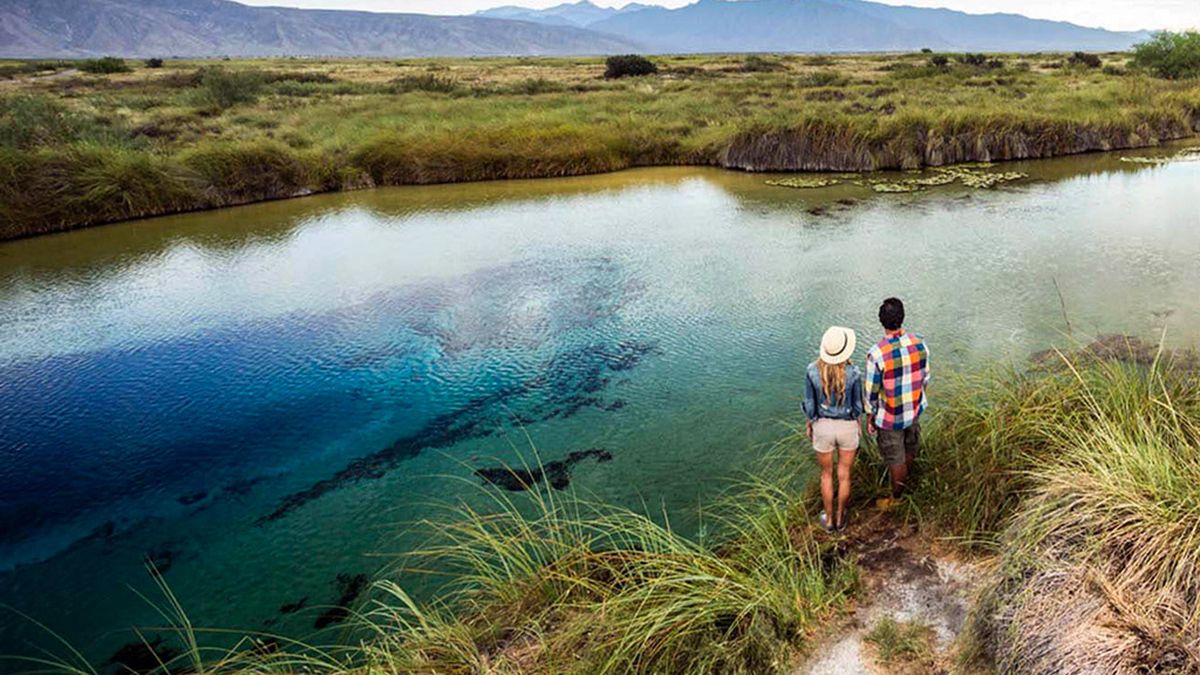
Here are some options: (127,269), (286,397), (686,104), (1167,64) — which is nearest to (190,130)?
(127,269)

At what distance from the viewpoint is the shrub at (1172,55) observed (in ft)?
98.8

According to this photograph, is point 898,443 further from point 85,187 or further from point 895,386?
point 85,187

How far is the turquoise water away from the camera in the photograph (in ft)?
16.1

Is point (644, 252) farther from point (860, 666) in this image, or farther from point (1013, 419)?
point (860, 666)

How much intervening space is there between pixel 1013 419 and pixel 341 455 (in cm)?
532

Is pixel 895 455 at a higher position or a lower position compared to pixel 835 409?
lower

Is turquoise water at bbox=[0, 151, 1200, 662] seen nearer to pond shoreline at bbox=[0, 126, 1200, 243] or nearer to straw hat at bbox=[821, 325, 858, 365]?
straw hat at bbox=[821, 325, 858, 365]

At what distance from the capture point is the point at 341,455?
5906mm

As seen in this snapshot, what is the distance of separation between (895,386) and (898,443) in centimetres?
38

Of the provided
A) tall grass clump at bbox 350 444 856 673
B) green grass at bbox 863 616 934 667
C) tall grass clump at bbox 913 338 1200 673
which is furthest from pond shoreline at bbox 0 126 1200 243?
green grass at bbox 863 616 934 667

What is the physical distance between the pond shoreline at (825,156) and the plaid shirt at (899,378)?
594 inches

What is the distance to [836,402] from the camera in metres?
3.91

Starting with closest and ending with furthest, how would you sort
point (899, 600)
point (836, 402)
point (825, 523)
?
point (899, 600)
point (836, 402)
point (825, 523)

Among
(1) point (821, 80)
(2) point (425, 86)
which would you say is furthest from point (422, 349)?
(1) point (821, 80)
